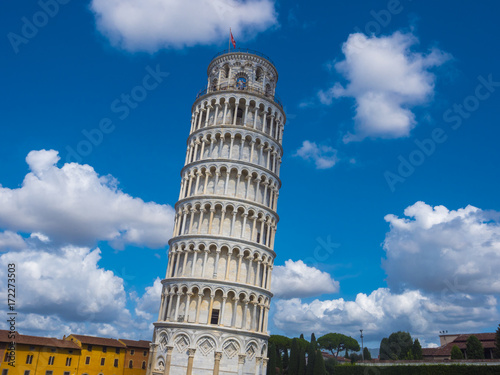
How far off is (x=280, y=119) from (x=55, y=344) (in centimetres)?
5346

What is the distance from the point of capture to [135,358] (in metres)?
79.8

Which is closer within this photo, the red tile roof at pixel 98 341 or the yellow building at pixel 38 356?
the yellow building at pixel 38 356

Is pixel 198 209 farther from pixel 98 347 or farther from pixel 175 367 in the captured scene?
pixel 98 347

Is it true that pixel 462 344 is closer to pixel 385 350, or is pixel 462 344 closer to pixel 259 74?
pixel 385 350

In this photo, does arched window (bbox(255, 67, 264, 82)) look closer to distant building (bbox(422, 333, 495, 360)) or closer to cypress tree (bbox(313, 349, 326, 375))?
cypress tree (bbox(313, 349, 326, 375))

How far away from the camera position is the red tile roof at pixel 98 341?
74250mm

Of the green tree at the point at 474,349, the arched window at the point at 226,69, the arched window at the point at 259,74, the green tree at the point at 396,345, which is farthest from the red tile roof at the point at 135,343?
the green tree at the point at 474,349

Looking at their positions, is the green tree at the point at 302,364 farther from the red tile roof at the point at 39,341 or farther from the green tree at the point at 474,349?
the red tile roof at the point at 39,341

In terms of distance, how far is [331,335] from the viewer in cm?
12800

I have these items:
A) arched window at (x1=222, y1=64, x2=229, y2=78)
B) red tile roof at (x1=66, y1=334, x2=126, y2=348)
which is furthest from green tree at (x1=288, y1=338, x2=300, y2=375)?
arched window at (x1=222, y1=64, x2=229, y2=78)

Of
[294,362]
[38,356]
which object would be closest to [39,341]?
[38,356]

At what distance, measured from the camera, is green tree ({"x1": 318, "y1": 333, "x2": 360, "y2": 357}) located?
12594 cm

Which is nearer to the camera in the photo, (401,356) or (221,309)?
(221,309)

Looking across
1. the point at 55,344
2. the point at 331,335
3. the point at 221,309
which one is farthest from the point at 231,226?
the point at 331,335
